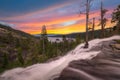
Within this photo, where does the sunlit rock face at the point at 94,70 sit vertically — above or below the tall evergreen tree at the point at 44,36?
below

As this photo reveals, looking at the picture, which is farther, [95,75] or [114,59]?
[114,59]

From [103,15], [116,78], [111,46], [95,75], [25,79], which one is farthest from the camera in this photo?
[103,15]

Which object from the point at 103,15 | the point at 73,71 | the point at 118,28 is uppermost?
the point at 103,15

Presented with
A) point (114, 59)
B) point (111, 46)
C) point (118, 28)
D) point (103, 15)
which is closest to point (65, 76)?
point (114, 59)

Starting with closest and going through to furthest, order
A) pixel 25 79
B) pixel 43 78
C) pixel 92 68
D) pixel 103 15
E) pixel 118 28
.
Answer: pixel 92 68 → pixel 43 78 → pixel 25 79 → pixel 118 28 → pixel 103 15

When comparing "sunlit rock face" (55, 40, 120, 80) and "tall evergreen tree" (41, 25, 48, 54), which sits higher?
"tall evergreen tree" (41, 25, 48, 54)

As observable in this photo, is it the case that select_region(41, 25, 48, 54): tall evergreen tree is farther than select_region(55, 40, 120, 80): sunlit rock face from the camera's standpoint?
Yes

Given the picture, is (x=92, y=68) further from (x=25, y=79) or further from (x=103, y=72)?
(x=25, y=79)

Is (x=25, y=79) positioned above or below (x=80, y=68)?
below

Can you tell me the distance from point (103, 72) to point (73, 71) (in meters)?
2.16

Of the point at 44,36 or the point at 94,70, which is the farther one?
the point at 44,36

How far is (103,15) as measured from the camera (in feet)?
187

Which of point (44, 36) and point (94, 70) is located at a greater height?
point (44, 36)

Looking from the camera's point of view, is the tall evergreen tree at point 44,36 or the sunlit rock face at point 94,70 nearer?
the sunlit rock face at point 94,70
